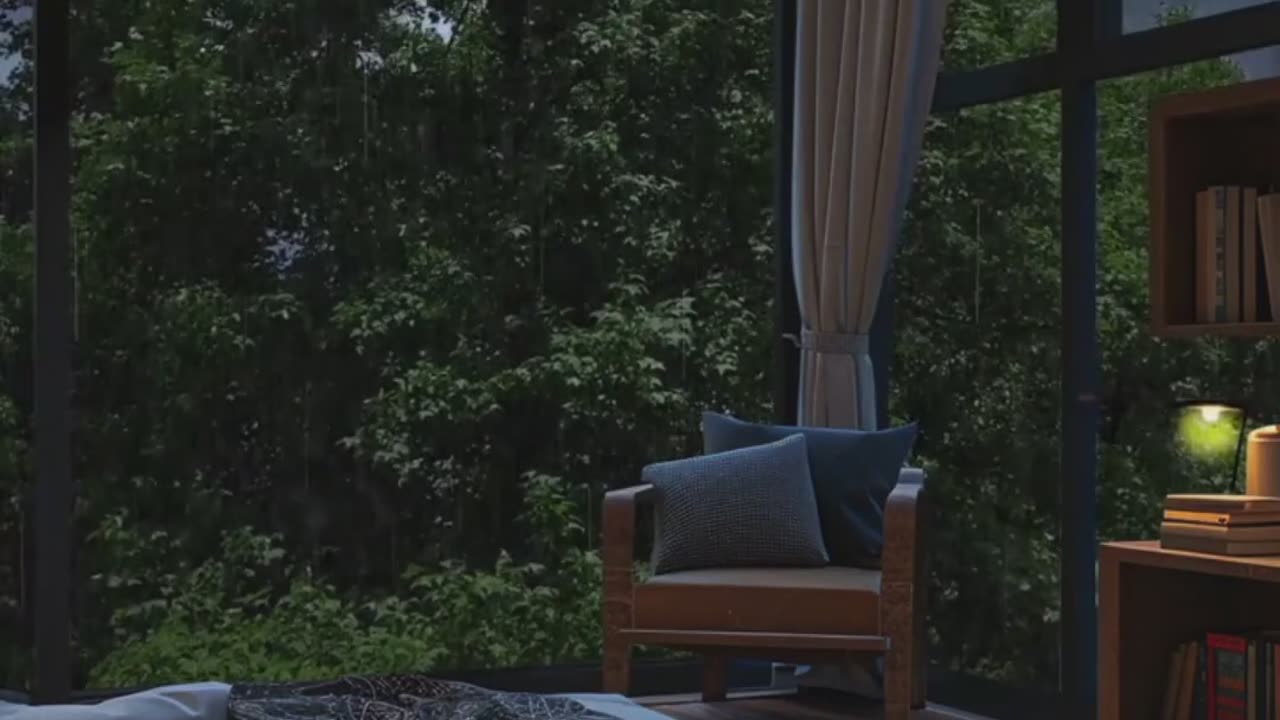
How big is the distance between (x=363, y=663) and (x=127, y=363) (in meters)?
1.23

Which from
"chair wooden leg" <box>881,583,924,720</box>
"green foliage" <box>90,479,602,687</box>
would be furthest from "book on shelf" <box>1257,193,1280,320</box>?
"green foliage" <box>90,479,602,687</box>

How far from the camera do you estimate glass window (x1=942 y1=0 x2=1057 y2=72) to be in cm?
508

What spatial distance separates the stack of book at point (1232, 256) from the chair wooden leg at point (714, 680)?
6.14ft

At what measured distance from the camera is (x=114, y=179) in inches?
234

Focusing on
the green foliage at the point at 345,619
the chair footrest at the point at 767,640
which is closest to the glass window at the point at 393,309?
the green foliage at the point at 345,619

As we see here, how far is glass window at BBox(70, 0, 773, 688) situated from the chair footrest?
6.53ft

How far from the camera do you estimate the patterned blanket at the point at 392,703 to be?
2.26 metres

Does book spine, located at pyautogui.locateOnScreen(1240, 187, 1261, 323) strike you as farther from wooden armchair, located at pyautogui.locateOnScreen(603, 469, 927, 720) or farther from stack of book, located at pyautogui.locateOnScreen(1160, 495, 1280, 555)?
wooden armchair, located at pyautogui.locateOnScreen(603, 469, 927, 720)

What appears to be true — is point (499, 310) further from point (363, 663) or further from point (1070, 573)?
point (1070, 573)

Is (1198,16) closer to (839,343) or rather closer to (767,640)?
(839,343)

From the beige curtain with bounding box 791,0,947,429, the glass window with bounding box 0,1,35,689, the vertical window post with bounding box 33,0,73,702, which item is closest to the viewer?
the vertical window post with bounding box 33,0,73,702

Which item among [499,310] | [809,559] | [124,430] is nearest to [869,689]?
[809,559]

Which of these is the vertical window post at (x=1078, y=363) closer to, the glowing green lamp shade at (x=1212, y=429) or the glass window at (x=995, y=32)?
the glowing green lamp shade at (x=1212, y=429)

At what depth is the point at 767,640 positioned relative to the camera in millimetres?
4211
